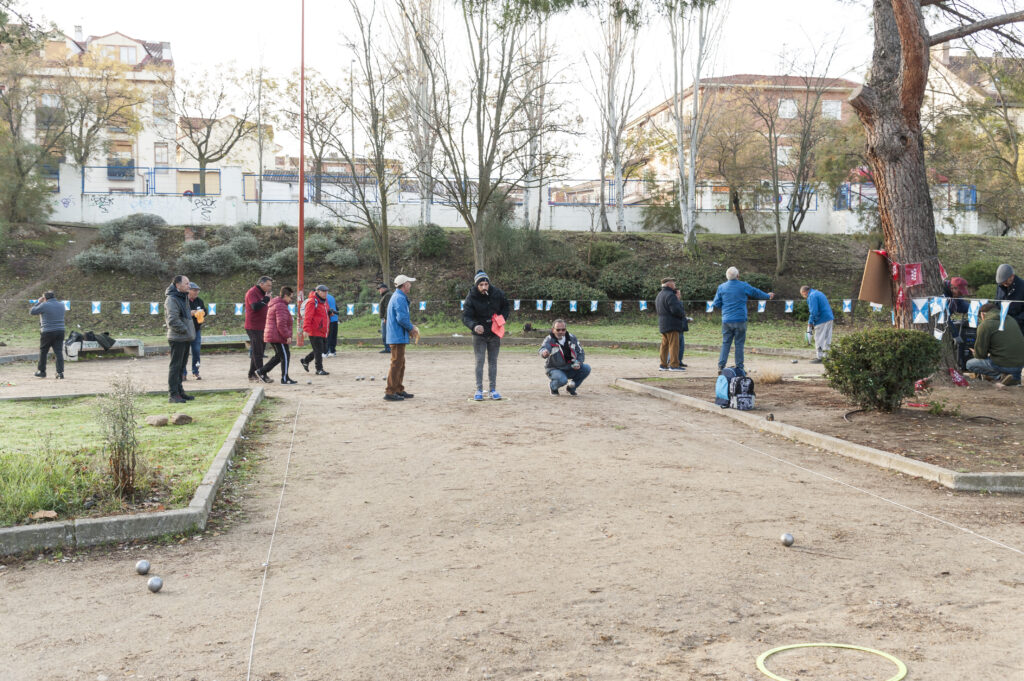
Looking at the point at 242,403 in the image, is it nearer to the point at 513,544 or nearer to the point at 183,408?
the point at 183,408

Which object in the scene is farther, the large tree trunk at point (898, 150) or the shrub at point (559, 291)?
the shrub at point (559, 291)

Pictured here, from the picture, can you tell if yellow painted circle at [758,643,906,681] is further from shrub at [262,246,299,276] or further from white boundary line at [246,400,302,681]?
shrub at [262,246,299,276]

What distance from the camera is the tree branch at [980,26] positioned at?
38.0 ft

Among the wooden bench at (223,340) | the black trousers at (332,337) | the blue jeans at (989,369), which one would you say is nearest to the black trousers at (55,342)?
the wooden bench at (223,340)

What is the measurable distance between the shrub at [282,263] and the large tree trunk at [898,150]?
26810 mm

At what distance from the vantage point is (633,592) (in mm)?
4492

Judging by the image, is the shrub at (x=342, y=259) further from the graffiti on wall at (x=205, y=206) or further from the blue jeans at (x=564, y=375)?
the blue jeans at (x=564, y=375)

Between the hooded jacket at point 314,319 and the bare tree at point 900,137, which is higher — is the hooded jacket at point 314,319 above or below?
below

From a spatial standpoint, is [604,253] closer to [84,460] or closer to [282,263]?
[282,263]

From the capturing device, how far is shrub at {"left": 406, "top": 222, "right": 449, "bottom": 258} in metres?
36.4

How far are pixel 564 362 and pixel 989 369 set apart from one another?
253 inches

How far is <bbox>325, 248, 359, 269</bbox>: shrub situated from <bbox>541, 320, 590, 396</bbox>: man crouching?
79.0ft

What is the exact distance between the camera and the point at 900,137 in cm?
1195

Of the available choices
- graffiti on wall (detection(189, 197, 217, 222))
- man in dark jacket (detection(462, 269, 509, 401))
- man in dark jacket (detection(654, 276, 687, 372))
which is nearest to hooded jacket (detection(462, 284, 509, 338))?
man in dark jacket (detection(462, 269, 509, 401))
